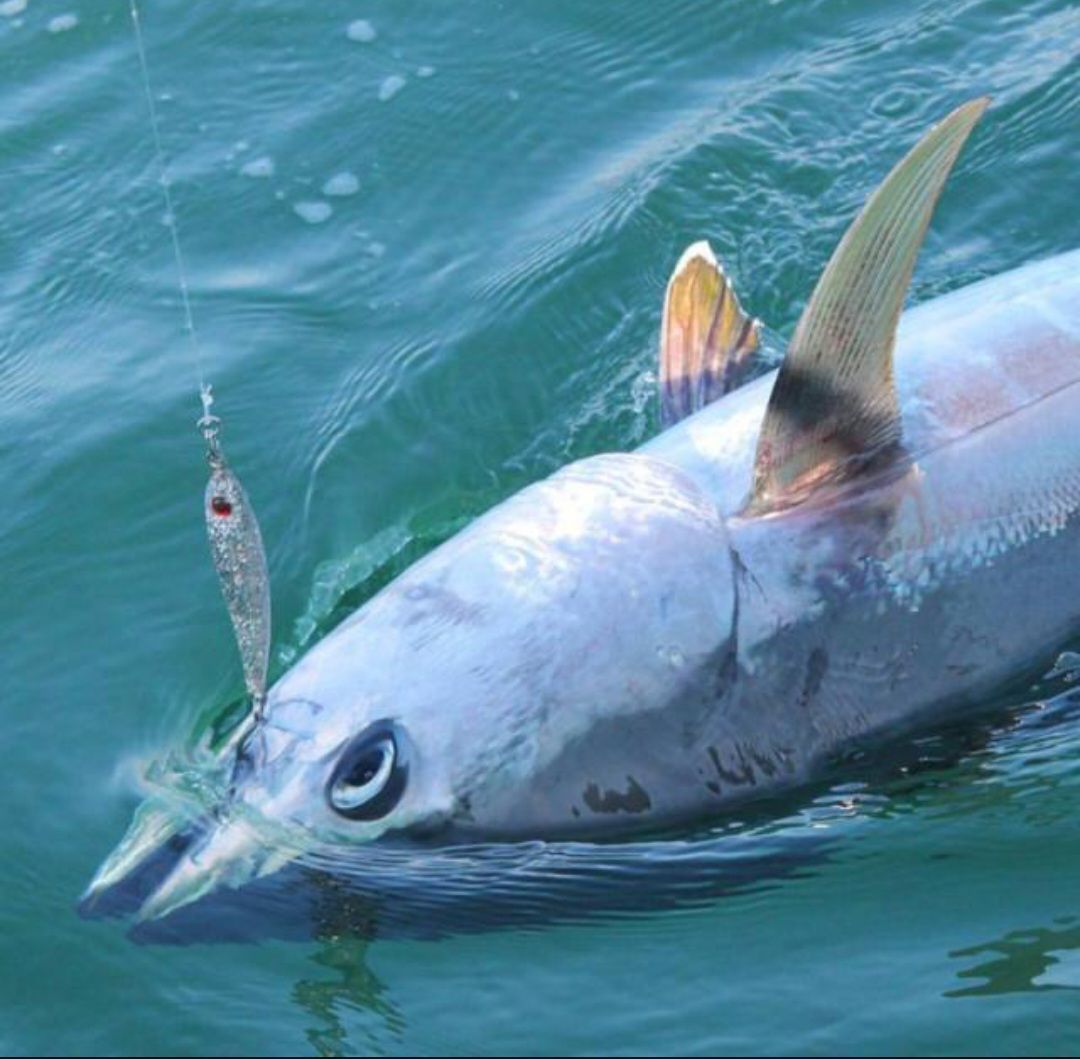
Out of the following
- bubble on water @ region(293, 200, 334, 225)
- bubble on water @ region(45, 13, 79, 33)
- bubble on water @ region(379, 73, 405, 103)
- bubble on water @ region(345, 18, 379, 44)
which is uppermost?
bubble on water @ region(45, 13, 79, 33)

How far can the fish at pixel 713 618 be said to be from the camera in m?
4.08

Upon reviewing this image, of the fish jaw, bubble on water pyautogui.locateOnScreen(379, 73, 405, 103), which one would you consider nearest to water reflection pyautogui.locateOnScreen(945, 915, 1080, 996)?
the fish jaw

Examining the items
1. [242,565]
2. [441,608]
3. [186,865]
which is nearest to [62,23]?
[242,565]

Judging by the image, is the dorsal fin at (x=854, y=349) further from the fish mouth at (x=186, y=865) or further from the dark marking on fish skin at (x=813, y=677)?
the fish mouth at (x=186, y=865)

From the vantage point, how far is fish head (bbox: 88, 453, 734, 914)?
406 cm

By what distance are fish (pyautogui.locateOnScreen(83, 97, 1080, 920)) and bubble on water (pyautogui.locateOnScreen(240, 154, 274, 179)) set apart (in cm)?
274

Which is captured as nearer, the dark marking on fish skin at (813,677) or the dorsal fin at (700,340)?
the dark marking on fish skin at (813,677)

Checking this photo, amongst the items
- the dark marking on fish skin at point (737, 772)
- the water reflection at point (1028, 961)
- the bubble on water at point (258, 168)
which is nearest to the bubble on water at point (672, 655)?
the dark marking on fish skin at point (737, 772)

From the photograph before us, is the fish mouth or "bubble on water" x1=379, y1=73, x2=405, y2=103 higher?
"bubble on water" x1=379, y1=73, x2=405, y2=103

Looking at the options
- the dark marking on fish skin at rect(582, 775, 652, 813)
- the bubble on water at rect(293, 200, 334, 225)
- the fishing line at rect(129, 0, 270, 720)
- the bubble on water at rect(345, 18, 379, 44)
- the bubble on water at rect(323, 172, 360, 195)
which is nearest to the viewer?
the dark marking on fish skin at rect(582, 775, 652, 813)

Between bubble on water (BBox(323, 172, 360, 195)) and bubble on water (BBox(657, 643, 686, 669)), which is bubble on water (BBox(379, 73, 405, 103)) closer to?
bubble on water (BBox(323, 172, 360, 195))

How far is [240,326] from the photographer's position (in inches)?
254

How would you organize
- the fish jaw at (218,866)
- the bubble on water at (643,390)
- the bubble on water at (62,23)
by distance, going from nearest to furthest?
the fish jaw at (218,866) < the bubble on water at (643,390) < the bubble on water at (62,23)

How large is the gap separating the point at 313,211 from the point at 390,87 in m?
0.68
